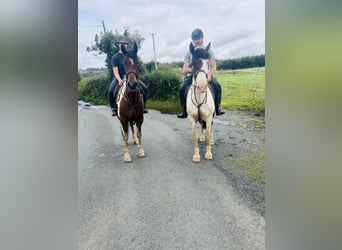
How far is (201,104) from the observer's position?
5.81 ft

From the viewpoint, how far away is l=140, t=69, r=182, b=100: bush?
173cm

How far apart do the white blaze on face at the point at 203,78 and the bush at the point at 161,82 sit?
137 mm

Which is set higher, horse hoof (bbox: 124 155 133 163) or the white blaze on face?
the white blaze on face

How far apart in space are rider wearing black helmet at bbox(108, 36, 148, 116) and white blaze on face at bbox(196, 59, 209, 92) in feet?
1.22

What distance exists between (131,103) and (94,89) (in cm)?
27

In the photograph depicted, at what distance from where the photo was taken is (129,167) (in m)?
1.74

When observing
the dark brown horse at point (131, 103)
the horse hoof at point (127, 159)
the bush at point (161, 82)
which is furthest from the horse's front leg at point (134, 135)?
the bush at point (161, 82)

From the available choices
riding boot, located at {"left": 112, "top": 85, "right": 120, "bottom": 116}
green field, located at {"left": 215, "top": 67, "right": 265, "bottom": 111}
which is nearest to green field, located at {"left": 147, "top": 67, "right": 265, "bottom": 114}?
green field, located at {"left": 215, "top": 67, "right": 265, "bottom": 111}

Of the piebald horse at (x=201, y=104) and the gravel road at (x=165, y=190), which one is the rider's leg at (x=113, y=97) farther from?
the piebald horse at (x=201, y=104)

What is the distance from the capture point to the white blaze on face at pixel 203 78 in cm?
170

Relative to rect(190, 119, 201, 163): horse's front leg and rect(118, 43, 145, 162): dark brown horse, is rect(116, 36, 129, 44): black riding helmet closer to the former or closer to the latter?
rect(118, 43, 145, 162): dark brown horse
